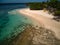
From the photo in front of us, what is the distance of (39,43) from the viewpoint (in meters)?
19.8

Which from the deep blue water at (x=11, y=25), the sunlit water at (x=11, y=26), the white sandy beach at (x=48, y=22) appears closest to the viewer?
the sunlit water at (x=11, y=26)

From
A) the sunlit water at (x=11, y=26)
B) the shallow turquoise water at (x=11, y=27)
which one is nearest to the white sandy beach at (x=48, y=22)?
the sunlit water at (x=11, y=26)

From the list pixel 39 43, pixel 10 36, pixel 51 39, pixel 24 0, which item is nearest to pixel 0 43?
pixel 10 36

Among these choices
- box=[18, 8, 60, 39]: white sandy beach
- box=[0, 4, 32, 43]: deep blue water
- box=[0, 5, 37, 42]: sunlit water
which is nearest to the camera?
box=[0, 5, 37, 42]: sunlit water

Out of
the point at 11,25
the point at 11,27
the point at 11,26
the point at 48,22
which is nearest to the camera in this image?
the point at 11,27

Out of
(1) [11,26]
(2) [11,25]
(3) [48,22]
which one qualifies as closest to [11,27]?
(1) [11,26]

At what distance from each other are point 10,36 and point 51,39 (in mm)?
6264

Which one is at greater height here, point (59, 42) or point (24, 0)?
point (59, 42)

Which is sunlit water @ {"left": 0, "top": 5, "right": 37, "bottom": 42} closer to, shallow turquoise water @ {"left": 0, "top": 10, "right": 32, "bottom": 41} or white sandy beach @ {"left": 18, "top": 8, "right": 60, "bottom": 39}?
shallow turquoise water @ {"left": 0, "top": 10, "right": 32, "bottom": 41}

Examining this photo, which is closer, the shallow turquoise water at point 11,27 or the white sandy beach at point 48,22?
the shallow turquoise water at point 11,27

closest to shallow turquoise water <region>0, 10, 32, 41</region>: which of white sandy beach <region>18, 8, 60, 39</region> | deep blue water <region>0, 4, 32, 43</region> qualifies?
deep blue water <region>0, 4, 32, 43</region>

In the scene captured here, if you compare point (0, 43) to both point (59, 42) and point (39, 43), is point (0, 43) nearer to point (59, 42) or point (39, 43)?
Result: point (39, 43)

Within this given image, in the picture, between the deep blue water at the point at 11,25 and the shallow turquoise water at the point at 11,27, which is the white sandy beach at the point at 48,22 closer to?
the deep blue water at the point at 11,25

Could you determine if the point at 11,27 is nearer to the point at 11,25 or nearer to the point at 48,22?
the point at 11,25
